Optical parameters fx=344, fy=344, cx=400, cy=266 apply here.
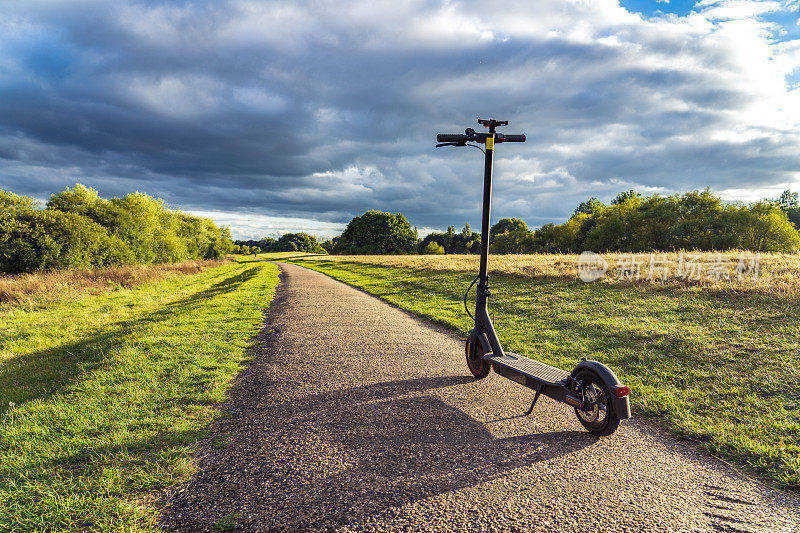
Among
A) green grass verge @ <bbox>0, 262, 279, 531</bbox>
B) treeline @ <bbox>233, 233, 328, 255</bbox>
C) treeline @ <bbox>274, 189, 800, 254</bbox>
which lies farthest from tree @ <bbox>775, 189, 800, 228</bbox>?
treeline @ <bbox>233, 233, 328, 255</bbox>

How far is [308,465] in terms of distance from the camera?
11.4 ft

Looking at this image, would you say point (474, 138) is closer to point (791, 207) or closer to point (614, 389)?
point (614, 389)

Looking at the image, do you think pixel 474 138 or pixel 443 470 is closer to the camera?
pixel 443 470

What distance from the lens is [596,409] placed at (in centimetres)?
407

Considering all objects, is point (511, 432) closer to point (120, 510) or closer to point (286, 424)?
point (286, 424)

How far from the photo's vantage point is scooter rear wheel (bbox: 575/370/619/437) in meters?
3.89

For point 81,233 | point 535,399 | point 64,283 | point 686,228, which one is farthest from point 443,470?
point 686,228

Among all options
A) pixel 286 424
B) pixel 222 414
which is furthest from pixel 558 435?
pixel 222 414

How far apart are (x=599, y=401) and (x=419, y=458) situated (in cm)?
222

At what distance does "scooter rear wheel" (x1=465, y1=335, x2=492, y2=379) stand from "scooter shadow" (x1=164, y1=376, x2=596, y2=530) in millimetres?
1157

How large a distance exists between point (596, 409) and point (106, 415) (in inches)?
250

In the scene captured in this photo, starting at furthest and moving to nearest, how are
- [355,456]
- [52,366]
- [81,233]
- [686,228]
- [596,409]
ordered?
[686,228]
[81,233]
[52,366]
[596,409]
[355,456]

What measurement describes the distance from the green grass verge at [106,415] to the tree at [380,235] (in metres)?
82.1

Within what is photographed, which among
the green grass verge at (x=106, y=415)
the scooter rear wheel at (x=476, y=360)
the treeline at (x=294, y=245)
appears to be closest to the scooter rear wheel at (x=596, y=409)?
the scooter rear wheel at (x=476, y=360)
